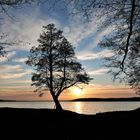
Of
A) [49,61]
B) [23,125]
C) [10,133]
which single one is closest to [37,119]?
[23,125]

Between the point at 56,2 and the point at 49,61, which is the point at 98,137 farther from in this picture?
the point at 49,61

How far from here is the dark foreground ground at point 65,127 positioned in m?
14.5

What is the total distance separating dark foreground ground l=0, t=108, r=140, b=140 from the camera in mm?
14484

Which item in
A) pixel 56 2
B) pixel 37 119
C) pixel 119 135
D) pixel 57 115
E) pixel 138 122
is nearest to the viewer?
pixel 56 2

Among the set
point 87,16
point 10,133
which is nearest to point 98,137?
point 10,133

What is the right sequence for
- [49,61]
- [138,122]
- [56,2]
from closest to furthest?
[56,2], [138,122], [49,61]

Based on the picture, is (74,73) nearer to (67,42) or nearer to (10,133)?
(67,42)

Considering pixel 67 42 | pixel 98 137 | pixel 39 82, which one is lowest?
pixel 98 137

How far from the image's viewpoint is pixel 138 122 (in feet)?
51.2

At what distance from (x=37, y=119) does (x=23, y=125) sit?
1.66m

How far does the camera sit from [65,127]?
1633 cm

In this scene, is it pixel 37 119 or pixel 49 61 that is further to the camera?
pixel 49 61

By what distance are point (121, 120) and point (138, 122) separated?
1.09 meters

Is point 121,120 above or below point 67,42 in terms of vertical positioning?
below
